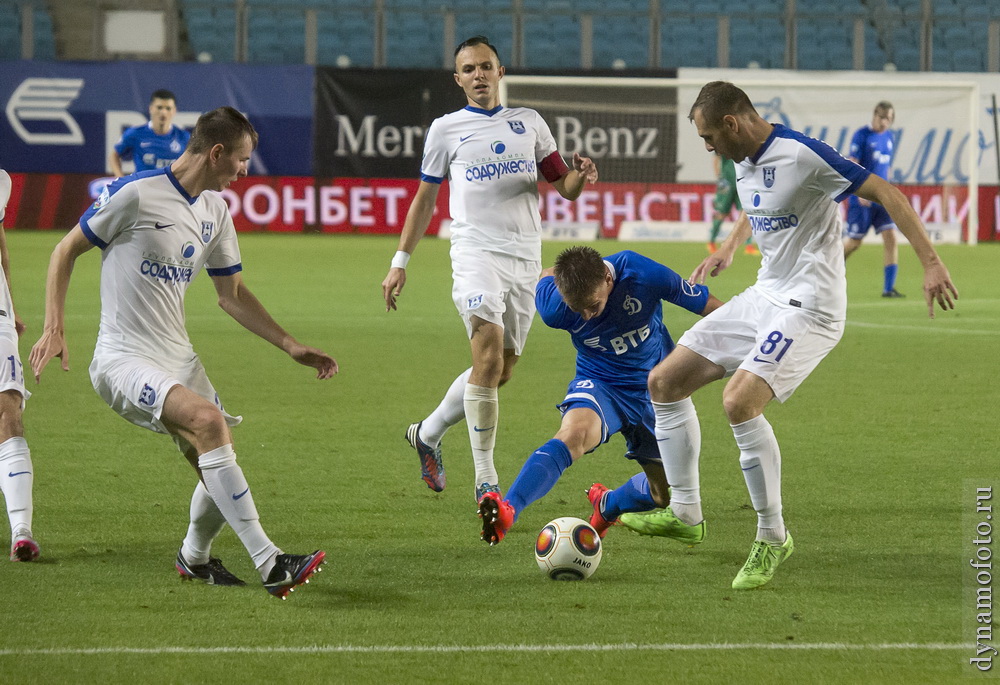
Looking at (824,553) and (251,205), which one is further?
(251,205)

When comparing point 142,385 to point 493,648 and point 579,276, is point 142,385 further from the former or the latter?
point 579,276

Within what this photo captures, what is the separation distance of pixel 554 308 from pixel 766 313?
844mm

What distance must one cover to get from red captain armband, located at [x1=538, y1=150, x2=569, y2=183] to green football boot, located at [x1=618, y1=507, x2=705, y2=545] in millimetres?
1907

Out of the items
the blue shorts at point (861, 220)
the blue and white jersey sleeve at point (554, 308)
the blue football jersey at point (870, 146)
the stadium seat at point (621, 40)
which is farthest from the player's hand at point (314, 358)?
the stadium seat at point (621, 40)

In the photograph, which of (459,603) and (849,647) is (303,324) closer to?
(459,603)

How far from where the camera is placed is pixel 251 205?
74.3 ft

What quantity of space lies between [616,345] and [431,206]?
149 centimetres

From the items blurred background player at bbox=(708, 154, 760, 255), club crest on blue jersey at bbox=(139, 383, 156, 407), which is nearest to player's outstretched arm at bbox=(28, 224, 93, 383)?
club crest on blue jersey at bbox=(139, 383, 156, 407)

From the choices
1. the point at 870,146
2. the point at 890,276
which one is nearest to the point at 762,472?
the point at 890,276

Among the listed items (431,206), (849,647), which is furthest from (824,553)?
(431,206)

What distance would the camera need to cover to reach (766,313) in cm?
464

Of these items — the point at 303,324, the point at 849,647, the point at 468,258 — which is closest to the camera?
the point at 849,647

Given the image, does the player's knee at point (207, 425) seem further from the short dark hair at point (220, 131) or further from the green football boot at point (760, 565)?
the green football boot at point (760, 565)

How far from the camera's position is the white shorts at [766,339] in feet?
14.6
